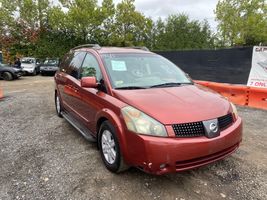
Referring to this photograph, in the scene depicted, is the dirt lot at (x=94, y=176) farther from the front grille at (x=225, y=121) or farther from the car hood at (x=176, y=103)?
the car hood at (x=176, y=103)

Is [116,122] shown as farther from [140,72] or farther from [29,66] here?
[29,66]

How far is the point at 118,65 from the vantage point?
4059mm

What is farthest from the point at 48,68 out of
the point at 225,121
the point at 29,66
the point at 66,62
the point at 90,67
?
the point at 225,121

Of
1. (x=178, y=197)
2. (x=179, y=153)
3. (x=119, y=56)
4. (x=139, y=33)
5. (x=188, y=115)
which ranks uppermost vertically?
(x=139, y=33)

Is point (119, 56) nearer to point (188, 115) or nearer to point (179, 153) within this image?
point (188, 115)

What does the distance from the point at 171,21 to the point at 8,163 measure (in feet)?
130

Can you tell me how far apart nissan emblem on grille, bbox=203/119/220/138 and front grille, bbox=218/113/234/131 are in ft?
0.41

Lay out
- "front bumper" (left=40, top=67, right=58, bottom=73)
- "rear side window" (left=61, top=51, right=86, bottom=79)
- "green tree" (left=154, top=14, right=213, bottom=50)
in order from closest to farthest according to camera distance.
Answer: "rear side window" (left=61, top=51, right=86, bottom=79) → "front bumper" (left=40, top=67, right=58, bottom=73) → "green tree" (left=154, top=14, right=213, bottom=50)

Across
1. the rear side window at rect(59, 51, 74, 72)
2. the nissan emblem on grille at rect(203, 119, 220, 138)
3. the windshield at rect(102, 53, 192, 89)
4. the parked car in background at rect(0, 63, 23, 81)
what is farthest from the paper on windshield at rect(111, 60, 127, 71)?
the parked car in background at rect(0, 63, 23, 81)

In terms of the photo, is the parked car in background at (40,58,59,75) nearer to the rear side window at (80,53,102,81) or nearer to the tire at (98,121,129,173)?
the rear side window at (80,53,102,81)

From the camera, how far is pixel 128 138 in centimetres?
304

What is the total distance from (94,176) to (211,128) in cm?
166

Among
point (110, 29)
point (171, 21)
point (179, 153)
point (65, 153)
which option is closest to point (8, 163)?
point (65, 153)

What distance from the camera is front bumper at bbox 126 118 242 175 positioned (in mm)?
2816
